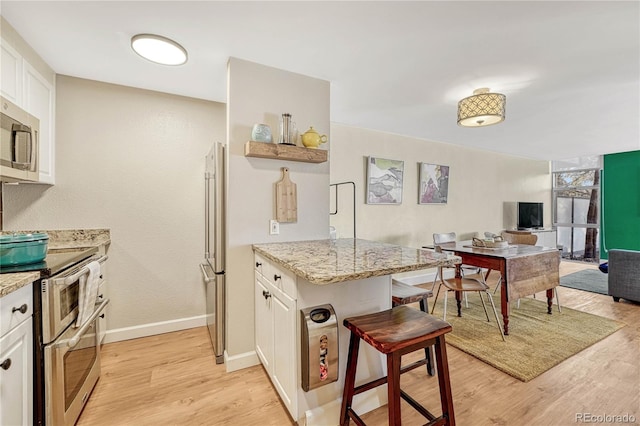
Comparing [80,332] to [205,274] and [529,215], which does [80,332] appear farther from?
[529,215]

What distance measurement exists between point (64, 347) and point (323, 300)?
1.33 m

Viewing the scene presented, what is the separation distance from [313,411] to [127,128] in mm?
2719

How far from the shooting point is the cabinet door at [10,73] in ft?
5.29

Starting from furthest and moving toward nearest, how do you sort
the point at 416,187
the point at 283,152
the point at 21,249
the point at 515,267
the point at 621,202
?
the point at 621,202
the point at 416,187
the point at 515,267
the point at 283,152
the point at 21,249

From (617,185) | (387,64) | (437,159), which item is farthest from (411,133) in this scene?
(617,185)

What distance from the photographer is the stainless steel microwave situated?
5.02 feet

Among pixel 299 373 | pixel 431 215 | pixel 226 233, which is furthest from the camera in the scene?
pixel 431 215

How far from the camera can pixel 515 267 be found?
8.74 feet

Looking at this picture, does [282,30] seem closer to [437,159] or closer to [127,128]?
[127,128]

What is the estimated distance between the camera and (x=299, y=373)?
4.68 feet

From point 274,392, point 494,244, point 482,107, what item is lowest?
point 274,392

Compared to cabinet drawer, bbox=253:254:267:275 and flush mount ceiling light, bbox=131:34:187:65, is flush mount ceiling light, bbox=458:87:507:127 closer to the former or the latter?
cabinet drawer, bbox=253:254:267:275

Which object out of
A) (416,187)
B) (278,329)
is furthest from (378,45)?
(416,187)

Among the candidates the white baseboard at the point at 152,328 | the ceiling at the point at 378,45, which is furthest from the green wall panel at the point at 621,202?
the white baseboard at the point at 152,328
